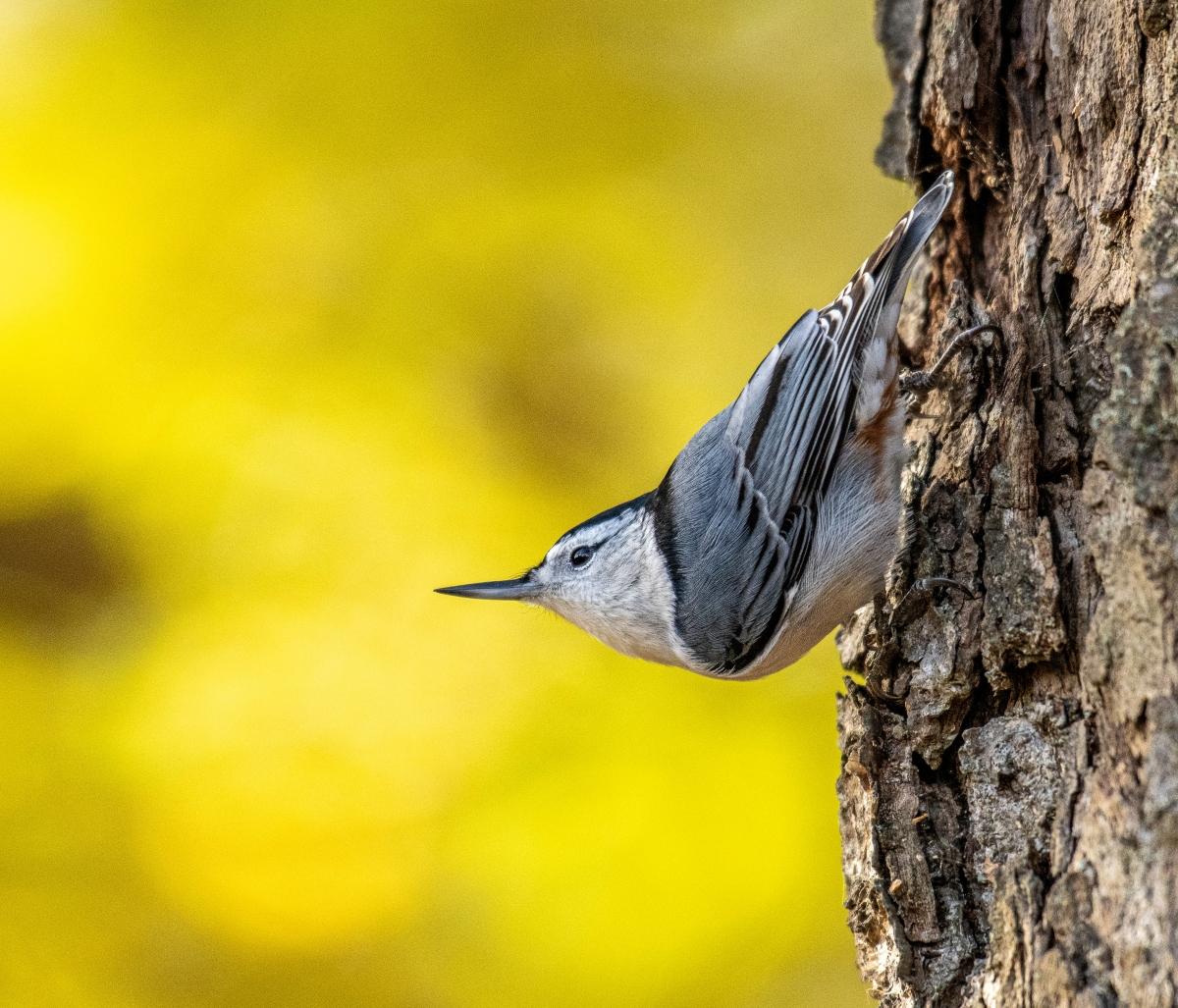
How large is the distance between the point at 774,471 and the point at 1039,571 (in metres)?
0.73

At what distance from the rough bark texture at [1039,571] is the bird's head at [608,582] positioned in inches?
15.7

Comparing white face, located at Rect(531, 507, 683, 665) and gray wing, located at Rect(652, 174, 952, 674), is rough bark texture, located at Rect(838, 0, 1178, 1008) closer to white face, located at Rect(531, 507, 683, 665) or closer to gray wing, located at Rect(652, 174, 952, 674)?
gray wing, located at Rect(652, 174, 952, 674)

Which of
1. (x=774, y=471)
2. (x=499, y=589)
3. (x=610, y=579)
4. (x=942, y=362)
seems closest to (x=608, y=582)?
(x=610, y=579)

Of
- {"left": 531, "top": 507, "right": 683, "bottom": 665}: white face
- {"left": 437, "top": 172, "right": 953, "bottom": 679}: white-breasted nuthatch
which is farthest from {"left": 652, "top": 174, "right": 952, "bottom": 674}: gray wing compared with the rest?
{"left": 531, "top": 507, "right": 683, "bottom": 665}: white face

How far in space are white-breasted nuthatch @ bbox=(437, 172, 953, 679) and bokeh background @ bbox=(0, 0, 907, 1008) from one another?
0.18 meters

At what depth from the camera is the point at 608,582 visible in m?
2.38

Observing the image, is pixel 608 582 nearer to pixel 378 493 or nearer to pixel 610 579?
pixel 610 579

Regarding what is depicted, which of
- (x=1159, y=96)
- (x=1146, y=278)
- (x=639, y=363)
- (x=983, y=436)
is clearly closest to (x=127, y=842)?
(x=639, y=363)

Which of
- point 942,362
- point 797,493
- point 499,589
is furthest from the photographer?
point 499,589

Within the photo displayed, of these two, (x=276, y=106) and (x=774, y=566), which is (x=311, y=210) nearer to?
(x=276, y=106)

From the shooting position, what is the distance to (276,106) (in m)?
2.38

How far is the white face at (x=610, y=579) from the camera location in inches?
89.7

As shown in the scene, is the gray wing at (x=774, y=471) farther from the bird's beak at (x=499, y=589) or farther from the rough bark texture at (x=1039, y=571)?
the bird's beak at (x=499, y=589)

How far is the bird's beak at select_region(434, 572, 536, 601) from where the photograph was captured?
225 centimetres
